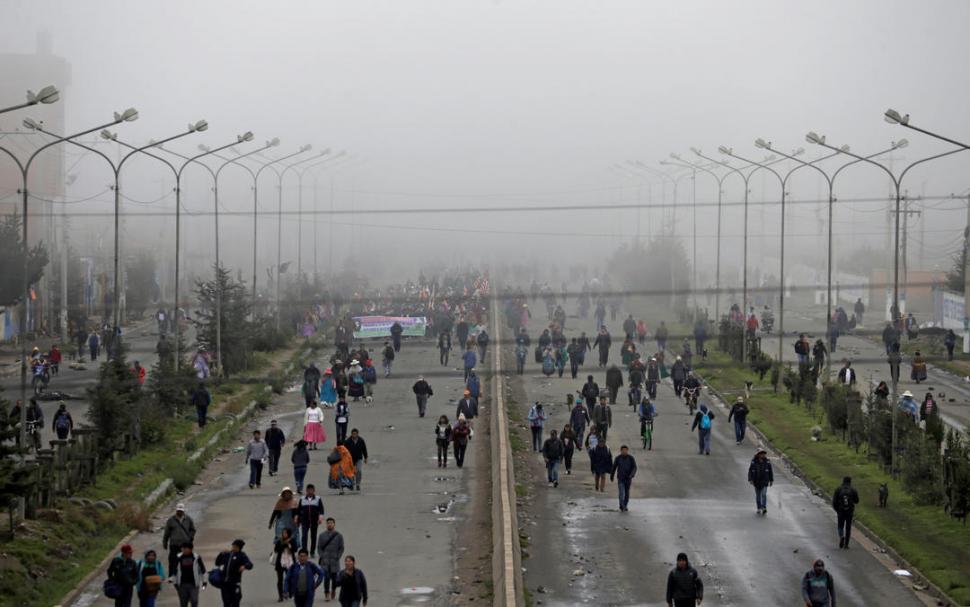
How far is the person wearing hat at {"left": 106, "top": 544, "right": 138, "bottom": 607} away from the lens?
52.3 ft

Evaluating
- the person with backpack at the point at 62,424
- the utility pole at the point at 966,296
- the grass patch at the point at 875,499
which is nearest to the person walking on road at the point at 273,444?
the person with backpack at the point at 62,424

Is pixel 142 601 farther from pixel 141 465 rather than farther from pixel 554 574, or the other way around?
pixel 141 465

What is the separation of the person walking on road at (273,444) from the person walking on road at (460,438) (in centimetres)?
313

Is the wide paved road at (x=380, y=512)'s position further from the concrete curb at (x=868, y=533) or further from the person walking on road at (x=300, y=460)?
the concrete curb at (x=868, y=533)

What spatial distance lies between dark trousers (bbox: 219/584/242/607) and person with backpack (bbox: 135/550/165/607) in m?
0.66

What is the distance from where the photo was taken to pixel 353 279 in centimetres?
9081

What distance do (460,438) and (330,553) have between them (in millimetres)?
10473

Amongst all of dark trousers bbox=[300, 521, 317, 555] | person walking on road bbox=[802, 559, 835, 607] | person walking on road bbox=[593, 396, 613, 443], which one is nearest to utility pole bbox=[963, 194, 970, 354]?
person walking on road bbox=[593, 396, 613, 443]

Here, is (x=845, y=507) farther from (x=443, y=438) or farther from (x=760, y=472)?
(x=443, y=438)

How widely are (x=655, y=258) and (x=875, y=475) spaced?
58.9m

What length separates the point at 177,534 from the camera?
1747cm

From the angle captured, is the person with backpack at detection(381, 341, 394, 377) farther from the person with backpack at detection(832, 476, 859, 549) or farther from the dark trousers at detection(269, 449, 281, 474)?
the person with backpack at detection(832, 476, 859, 549)

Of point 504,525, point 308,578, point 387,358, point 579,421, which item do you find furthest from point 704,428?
point 308,578

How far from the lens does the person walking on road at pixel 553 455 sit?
84.7ft
